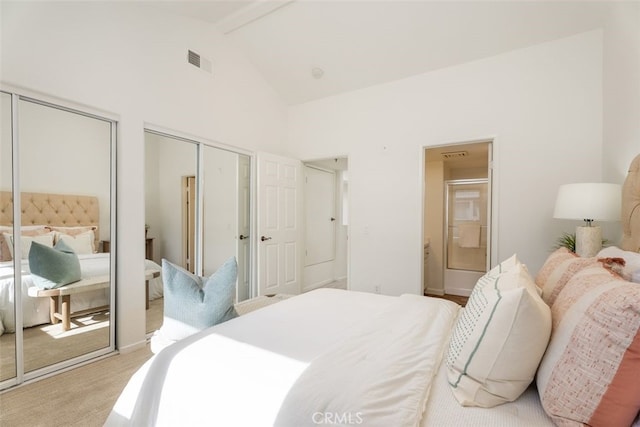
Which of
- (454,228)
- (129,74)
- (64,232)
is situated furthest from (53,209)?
(454,228)

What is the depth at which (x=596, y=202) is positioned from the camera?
208cm

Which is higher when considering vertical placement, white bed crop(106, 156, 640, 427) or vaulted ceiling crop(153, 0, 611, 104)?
vaulted ceiling crop(153, 0, 611, 104)

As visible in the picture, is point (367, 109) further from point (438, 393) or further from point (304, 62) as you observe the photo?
point (438, 393)

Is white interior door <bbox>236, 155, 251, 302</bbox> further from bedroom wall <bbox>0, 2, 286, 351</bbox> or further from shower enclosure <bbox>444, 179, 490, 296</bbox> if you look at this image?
shower enclosure <bbox>444, 179, 490, 296</bbox>

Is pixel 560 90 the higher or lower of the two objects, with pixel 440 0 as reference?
lower

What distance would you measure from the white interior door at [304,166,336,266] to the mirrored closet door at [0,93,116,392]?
2.90 m

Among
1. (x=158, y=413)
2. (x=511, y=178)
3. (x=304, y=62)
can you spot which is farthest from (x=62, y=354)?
(x=511, y=178)

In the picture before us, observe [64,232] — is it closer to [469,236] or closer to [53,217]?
[53,217]

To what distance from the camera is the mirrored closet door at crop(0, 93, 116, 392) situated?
214 cm

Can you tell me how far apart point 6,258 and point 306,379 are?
243 centimetres

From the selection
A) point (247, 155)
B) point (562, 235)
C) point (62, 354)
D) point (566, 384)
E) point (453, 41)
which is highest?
point (453, 41)

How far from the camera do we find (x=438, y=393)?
1.01 metres

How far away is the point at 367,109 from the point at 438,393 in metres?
3.56

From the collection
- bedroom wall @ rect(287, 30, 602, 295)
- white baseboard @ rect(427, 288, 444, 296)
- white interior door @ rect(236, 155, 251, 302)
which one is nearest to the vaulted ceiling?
bedroom wall @ rect(287, 30, 602, 295)
